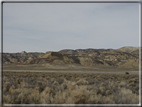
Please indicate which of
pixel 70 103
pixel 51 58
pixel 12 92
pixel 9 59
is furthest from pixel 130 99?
pixel 9 59

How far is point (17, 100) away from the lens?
23.3 ft

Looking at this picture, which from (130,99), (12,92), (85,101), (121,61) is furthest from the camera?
(121,61)

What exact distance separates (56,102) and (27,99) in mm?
1775

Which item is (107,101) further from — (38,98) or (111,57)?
(111,57)

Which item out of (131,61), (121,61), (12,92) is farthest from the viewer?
(121,61)

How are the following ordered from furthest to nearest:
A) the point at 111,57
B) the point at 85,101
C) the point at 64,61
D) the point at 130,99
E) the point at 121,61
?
1. the point at 111,57
2. the point at 121,61
3. the point at 64,61
4. the point at 130,99
5. the point at 85,101

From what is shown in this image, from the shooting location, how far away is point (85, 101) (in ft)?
22.3

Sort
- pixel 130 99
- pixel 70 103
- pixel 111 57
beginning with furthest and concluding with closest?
pixel 111 57 < pixel 130 99 < pixel 70 103

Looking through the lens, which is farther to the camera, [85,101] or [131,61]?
[131,61]

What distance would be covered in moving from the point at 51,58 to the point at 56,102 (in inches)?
4224

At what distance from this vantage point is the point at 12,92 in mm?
8547

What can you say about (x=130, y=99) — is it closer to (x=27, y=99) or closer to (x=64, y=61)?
(x=27, y=99)

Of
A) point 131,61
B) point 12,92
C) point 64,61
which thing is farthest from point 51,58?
point 12,92

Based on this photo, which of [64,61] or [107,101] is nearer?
[107,101]
